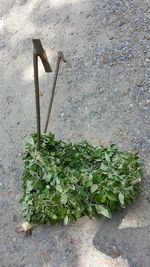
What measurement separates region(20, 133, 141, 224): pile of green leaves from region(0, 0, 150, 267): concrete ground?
0.15 meters

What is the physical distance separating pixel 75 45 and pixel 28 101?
65cm

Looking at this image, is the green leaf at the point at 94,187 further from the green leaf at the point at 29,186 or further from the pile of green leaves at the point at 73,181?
the green leaf at the point at 29,186

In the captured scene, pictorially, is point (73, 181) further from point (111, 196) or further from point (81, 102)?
point (81, 102)

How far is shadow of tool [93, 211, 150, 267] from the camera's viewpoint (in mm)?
2338

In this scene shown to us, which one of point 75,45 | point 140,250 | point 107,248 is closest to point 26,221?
point 107,248

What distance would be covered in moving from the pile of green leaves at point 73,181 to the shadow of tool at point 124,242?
0.11 m

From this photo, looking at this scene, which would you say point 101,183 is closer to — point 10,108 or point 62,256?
point 62,256

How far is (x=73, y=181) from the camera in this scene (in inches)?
91.9

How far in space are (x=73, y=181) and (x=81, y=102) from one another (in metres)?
0.91

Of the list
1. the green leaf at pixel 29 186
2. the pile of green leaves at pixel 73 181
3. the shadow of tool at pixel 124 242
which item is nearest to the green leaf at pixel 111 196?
the pile of green leaves at pixel 73 181

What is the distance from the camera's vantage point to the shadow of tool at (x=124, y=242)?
2.34 meters

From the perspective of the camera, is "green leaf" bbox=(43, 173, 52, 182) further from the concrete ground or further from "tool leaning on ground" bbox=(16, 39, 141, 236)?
the concrete ground

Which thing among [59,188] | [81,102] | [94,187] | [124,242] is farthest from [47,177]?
[81,102]

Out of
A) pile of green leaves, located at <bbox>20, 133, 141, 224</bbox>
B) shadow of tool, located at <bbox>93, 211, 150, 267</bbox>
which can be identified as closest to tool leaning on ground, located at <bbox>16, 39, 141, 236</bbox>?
pile of green leaves, located at <bbox>20, 133, 141, 224</bbox>
